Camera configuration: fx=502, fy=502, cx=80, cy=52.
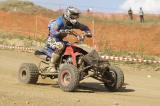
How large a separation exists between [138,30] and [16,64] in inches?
908

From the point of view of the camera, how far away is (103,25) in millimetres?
43719

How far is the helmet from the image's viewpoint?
12312 mm

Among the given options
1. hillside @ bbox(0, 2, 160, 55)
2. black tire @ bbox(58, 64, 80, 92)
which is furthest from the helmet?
hillside @ bbox(0, 2, 160, 55)

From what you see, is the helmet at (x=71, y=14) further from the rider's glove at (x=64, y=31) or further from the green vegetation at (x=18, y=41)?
the green vegetation at (x=18, y=41)

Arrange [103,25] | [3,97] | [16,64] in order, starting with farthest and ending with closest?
[103,25] → [16,64] → [3,97]

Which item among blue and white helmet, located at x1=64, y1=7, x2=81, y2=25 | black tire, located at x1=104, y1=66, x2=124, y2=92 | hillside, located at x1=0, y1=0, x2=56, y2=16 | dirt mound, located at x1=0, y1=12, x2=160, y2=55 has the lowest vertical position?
black tire, located at x1=104, y1=66, x2=124, y2=92

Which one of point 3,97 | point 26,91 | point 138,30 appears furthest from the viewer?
point 138,30

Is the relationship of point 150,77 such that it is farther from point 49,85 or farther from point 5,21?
point 5,21

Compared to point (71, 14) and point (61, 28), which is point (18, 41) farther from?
point (71, 14)

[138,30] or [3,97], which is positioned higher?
[138,30]

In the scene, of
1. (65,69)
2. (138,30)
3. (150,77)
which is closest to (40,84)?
(65,69)

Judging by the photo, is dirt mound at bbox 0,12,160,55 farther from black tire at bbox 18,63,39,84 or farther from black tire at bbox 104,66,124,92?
black tire at bbox 104,66,124,92

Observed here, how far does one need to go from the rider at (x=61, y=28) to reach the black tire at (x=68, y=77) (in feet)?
1.83

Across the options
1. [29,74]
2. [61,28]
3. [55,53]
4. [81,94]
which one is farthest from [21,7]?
[81,94]
